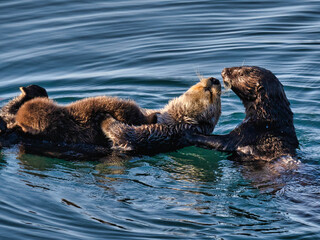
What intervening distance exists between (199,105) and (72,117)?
1.39 m

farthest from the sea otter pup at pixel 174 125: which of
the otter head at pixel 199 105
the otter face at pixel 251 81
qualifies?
the otter face at pixel 251 81

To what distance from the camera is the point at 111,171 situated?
5770mm

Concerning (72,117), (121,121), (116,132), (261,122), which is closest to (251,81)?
(261,122)

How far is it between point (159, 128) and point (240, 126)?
39.2 inches

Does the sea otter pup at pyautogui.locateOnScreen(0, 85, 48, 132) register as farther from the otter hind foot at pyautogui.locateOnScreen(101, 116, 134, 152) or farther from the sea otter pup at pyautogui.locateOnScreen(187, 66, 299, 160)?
the sea otter pup at pyautogui.locateOnScreen(187, 66, 299, 160)

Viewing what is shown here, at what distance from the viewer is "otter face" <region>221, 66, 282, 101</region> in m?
6.32

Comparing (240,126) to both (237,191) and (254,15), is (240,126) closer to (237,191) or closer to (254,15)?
(237,191)

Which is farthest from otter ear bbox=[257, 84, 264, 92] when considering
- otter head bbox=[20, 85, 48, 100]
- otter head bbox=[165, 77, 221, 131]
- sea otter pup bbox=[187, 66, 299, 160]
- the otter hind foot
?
otter head bbox=[20, 85, 48, 100]

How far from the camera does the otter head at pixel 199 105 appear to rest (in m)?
6.05

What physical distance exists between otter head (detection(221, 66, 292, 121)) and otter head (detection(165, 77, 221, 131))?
0.42m

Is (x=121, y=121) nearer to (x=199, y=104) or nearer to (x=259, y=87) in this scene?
(x=199, y=104)

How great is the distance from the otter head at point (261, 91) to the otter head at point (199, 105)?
42cm

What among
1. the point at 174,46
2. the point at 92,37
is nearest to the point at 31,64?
the point at 92,37

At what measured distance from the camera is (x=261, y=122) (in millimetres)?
6355
